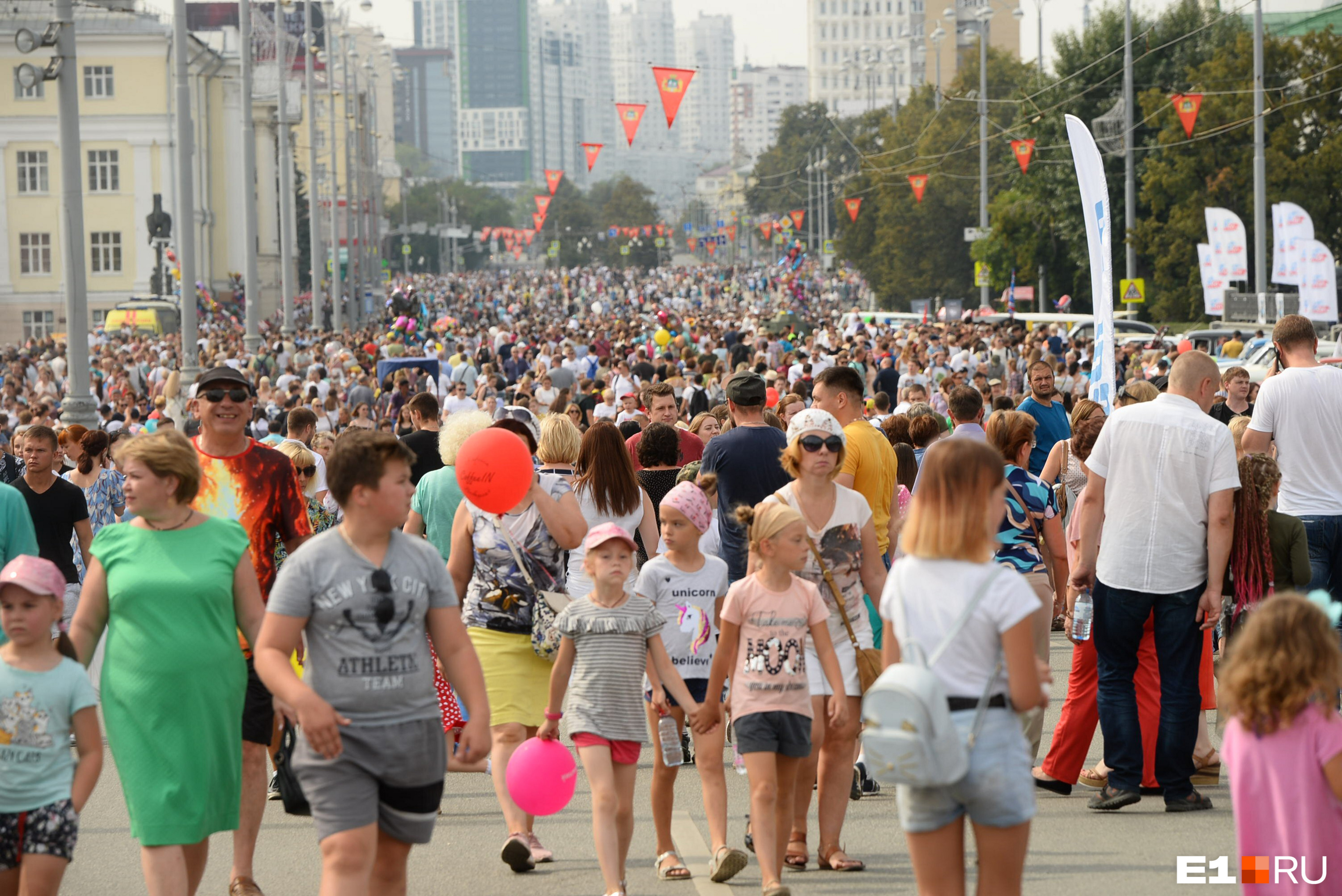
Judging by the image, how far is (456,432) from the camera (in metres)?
7.18

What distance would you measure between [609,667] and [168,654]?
63.8 inches

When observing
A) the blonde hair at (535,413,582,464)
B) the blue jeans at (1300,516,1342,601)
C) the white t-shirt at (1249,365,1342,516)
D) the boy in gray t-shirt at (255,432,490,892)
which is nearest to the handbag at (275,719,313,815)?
the boy in gray t-shirt at (255,432,490,892)

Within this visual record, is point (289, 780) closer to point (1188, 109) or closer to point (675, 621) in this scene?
point (675, 621)

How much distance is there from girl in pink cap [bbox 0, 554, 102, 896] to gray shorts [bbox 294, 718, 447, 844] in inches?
32.2

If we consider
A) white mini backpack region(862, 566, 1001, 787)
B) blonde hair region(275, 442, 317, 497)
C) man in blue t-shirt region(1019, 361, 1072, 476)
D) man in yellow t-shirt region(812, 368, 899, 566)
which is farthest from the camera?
man in blue t-shirt region(1019, 361, 1072, 476)

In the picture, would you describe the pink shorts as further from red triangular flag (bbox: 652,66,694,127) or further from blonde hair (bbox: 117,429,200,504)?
red triangular flag (bbox: 652,66,694,127)

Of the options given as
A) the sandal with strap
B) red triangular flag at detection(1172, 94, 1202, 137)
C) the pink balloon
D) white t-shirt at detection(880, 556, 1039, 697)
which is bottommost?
Answer: the sandal with strap

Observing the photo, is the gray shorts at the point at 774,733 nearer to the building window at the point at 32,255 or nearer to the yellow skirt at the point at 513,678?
the yellow skirt at the point at 513,678

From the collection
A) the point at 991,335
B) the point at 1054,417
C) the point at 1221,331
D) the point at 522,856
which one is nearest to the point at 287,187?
the point at 991,335

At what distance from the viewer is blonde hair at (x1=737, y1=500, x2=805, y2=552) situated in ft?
18.9

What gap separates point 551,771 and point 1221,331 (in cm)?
2872

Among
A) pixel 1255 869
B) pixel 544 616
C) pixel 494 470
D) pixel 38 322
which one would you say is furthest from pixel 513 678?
pixel 38 322

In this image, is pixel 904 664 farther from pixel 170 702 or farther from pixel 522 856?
pixel 522 856

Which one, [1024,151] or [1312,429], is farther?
[1024,151]
